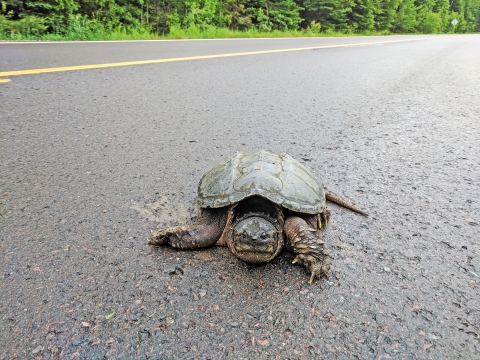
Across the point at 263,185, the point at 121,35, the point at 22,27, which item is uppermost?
the point at 22,27

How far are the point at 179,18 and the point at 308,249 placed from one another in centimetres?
1632

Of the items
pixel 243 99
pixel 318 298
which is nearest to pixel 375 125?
pixel 243 99

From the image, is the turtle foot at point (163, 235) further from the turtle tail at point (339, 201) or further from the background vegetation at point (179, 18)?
the background vegetation at point (179, 18)

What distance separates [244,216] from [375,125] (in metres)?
2.16

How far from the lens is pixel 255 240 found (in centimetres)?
135

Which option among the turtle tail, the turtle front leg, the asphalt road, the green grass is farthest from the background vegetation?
the turtle front leg

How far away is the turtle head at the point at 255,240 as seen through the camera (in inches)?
53.8

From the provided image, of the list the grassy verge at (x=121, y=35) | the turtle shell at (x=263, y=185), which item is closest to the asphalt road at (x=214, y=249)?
the turtle shell at (x=263, y=185)

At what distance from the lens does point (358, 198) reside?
1.91 m

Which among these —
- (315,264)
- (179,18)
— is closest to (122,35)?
(179,18)

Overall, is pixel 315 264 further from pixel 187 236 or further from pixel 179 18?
pixel 179 18

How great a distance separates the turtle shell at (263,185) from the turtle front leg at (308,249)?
0.10 meters

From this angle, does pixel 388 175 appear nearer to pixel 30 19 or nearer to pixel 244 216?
pixel 244 216

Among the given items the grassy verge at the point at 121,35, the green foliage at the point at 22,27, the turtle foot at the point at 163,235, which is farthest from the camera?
the grassy verge at the point at 121,35
